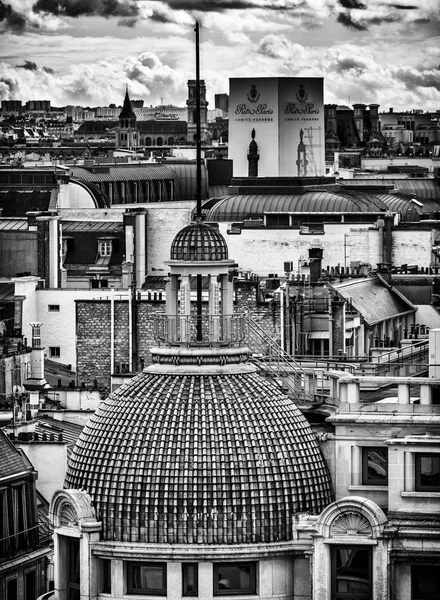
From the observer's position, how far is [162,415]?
127 feet

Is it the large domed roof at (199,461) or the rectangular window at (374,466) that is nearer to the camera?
the large domed roof at (199,461)

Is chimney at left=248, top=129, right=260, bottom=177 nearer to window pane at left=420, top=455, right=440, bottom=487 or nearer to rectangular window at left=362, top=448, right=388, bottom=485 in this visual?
rectangular window at left=362, top=448, right=388, bottom=485

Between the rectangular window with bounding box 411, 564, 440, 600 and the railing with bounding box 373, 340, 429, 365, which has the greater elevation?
the railing with bounding box 373, 340, 429, 365

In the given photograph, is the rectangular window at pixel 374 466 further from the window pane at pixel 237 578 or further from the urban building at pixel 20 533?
the urban building at pixel 20 533

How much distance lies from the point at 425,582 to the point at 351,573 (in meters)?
1.03

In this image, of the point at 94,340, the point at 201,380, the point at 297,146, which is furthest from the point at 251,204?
the point at 201,380

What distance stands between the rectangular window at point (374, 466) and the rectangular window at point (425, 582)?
1831 millimetres

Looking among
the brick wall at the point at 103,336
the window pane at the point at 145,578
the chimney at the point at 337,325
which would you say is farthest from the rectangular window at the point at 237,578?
the brick wall at the point at 103,336

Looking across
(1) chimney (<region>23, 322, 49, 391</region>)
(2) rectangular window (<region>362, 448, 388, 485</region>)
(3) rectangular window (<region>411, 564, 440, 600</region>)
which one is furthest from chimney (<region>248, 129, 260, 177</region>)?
(3) rectangular window (<region>411, 564, 440, 600</region>)

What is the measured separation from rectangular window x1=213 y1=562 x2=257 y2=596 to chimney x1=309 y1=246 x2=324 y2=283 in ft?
167

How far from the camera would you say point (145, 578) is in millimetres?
37719

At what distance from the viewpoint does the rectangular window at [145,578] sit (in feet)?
124

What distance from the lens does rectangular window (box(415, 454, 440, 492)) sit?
3912 cm

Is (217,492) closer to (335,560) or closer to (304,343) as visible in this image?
(335,560)
